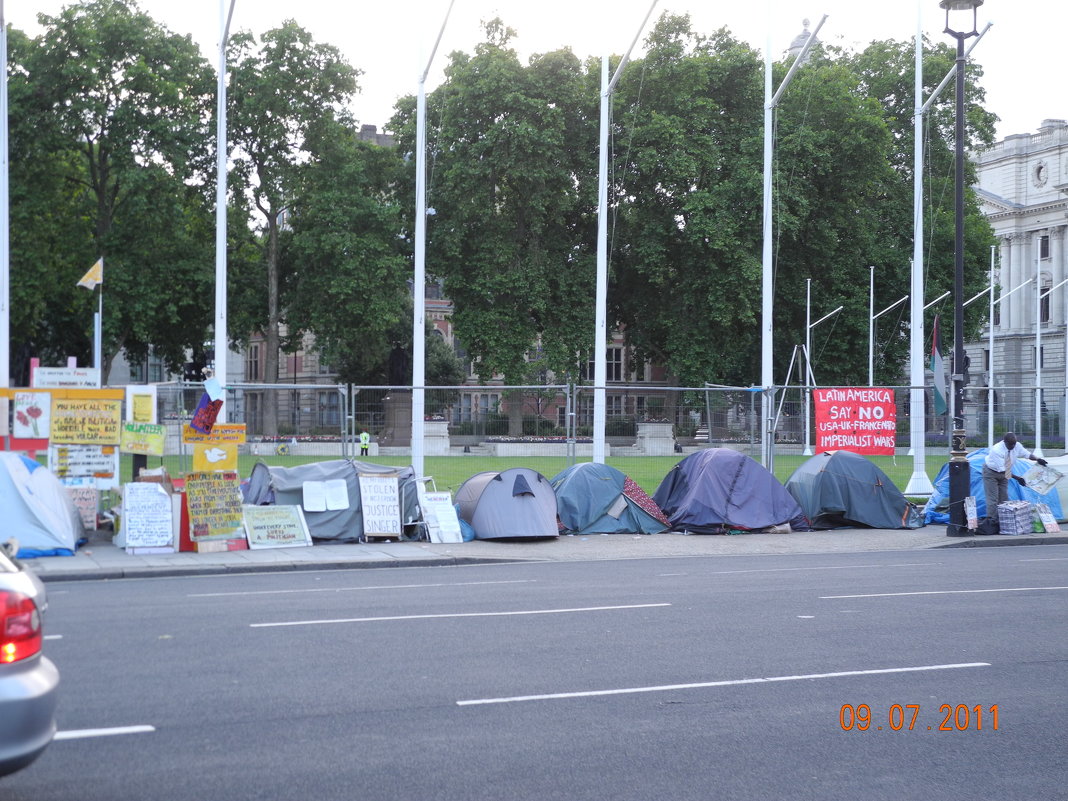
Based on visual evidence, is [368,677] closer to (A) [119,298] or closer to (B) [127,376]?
(A) [119,298]

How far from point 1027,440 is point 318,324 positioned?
31135 millimetres

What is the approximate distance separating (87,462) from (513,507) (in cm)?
701

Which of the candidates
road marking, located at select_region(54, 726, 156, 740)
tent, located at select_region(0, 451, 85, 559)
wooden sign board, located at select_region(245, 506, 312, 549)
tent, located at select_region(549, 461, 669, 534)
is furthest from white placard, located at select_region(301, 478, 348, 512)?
road marking, located at select_region(54, 726, 156, 740)

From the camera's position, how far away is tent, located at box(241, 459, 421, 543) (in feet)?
61.7

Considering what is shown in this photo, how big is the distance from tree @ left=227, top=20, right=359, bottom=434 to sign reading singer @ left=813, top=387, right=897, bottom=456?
31770 millimetres

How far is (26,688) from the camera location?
4.78m

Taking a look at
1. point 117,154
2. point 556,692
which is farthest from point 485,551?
point 117,154

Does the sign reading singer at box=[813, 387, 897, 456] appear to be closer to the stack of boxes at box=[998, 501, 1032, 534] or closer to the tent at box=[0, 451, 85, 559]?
the stack of boxes at box=[998, 501, 1032, 534]

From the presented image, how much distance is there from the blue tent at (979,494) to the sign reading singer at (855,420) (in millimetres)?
1740

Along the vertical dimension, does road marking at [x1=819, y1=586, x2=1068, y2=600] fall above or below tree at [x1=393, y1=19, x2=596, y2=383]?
below

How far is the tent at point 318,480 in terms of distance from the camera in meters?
18.8

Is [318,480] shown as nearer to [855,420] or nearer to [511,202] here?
[855,420]

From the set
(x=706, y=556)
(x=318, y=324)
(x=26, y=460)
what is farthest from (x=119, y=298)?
(x=706, y=556)
